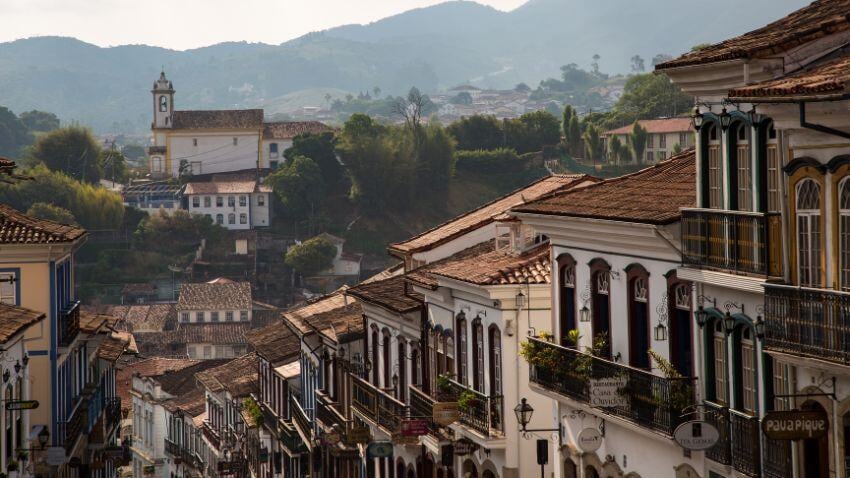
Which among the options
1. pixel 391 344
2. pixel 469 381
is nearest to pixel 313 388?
pixel 391 344

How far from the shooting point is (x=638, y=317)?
23125 mm

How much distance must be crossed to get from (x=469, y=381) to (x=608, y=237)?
774cm

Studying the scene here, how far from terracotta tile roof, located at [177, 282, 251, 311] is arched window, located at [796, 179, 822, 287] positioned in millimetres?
137140

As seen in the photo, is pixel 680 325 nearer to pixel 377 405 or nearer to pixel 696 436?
pixel 696 436

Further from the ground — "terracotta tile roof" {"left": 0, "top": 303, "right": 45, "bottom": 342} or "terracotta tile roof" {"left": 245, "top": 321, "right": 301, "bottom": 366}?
"terracotta tile roof" {"left": 0, "top": 303, "right": 45, "bottom": 342}

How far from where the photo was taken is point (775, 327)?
17.1m

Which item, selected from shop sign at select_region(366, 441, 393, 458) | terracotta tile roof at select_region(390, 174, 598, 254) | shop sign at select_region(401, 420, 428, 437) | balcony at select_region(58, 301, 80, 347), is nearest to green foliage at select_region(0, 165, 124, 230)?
balcony at select_region(58, 301, 80, 347)

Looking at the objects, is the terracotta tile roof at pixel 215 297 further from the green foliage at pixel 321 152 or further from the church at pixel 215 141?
the church at pixel 215 141

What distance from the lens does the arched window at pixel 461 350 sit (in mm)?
31031

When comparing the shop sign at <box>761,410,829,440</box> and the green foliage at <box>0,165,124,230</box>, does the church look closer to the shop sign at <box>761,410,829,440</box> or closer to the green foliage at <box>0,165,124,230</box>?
the green foliage at <box>0,165,124,230</box>

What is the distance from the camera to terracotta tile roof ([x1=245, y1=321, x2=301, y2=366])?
56906 millimetres

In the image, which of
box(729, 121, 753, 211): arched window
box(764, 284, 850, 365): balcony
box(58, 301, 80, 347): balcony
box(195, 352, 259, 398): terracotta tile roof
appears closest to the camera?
box(764, 284, 850, 365): balcony

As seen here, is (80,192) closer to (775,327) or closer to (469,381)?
(469,381)

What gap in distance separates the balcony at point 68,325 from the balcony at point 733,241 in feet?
77.9
